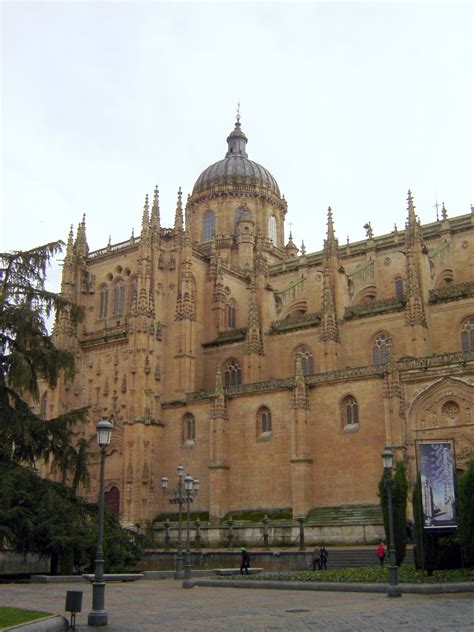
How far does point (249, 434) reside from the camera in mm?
45875

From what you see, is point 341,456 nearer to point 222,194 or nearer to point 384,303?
point 384,303

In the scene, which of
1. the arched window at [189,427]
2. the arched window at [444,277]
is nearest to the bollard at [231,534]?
the arched window at [189,427]

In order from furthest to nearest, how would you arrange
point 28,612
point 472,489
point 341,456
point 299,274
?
point 299,274 < point 341,456 < point 472,489 < point 28,612

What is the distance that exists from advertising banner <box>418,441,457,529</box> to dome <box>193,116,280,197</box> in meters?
47.4

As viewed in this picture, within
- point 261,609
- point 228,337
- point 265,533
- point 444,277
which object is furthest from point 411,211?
point 261,609

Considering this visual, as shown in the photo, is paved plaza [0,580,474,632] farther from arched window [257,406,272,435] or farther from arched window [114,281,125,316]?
arched window [114,281,125,316]

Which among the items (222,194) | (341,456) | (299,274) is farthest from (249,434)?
(222,194)

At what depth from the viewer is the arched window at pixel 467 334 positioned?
44.8 meters

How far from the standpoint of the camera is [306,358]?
2000 inches

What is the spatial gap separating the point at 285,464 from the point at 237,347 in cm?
1234

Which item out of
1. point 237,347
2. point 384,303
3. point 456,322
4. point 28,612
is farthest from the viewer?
point 237,347

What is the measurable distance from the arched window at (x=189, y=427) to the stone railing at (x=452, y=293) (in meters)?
17.5

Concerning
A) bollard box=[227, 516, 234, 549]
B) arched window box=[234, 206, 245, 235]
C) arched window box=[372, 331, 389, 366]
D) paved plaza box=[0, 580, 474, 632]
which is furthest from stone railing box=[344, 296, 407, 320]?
paved plaza box=[0, 580, 474, 632]

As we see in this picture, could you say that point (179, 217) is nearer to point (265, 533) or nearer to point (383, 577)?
point (265, 533)
